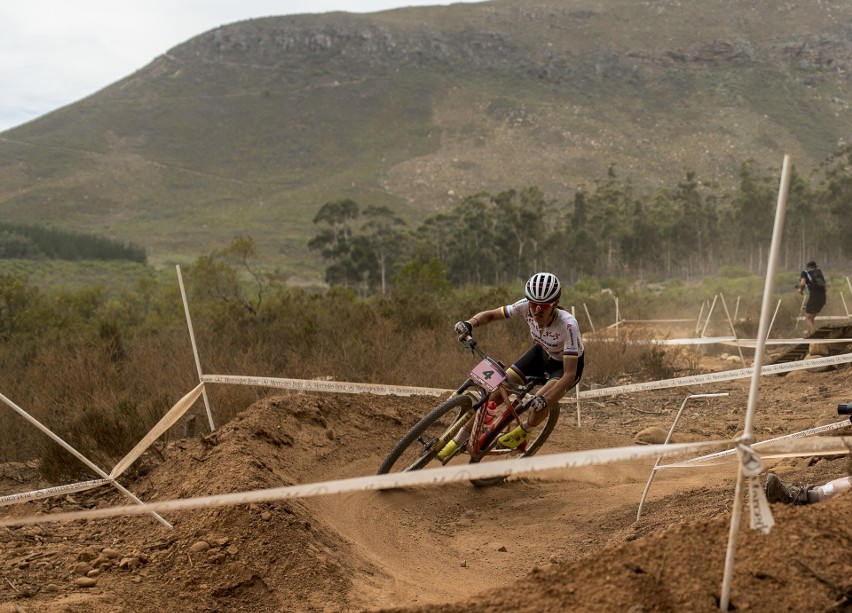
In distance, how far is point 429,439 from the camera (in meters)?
7.21

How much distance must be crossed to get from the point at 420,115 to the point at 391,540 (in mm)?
125883

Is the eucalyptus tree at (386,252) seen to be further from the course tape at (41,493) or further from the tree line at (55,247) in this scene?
the course tape at (41,493)

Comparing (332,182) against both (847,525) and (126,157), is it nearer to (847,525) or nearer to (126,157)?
(126,157)

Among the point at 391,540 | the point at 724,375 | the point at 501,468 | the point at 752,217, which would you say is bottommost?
the point at 752,217

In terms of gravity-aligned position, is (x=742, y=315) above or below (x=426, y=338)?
below

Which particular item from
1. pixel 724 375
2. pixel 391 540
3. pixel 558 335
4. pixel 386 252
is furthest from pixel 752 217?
pixel 391 540

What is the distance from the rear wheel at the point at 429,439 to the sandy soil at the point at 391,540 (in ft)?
1.34

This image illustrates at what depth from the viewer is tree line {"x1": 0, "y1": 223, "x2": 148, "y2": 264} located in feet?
188

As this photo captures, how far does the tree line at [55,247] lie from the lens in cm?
5734

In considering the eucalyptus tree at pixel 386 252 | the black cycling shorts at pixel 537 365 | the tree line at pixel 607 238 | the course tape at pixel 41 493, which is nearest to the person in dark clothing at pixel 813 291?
the black cycling shorts at pixel 537 365

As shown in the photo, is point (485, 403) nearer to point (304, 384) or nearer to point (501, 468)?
point (304, 384)

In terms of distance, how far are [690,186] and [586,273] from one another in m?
13.4

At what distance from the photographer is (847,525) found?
368 centimetres

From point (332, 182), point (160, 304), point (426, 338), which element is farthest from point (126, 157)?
point (426, 338)
